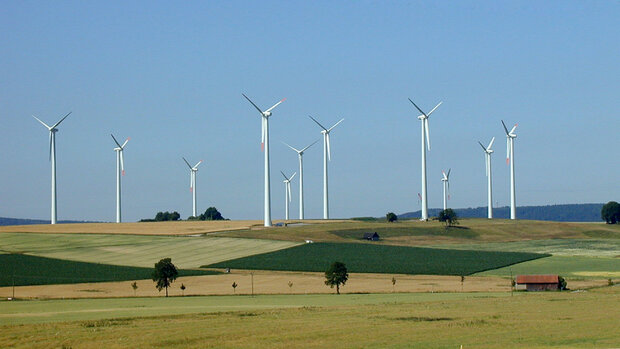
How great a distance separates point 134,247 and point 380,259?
4152cm

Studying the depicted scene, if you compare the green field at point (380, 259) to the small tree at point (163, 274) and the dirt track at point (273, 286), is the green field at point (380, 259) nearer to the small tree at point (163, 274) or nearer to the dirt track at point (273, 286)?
the dirt track at point (273, 286)

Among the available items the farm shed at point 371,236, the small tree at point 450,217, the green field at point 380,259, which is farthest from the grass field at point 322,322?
the small tree at point 450,217

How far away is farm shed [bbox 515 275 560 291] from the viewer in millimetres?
90931

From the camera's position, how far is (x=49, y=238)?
15400cm

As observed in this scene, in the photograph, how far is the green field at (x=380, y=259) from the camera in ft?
378

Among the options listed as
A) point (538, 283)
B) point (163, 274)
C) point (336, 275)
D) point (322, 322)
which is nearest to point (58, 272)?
point (163, 274)

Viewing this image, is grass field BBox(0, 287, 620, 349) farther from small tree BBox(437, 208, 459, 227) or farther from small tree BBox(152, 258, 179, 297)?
small tree BBox(437, 208, 459, 227)

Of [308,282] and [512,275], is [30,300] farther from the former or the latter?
[512,275]

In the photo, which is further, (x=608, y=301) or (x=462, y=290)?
(x=462, y=290)


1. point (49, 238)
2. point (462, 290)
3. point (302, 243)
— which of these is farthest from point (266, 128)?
point (462, 290)

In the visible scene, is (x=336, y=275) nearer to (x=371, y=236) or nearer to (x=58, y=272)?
(x=58, y=272)

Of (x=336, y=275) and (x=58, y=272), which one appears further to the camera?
(x=58, y=272)

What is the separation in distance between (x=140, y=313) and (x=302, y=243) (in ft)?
284

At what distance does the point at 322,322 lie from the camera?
56188 mm
